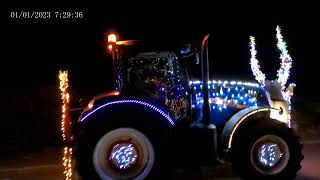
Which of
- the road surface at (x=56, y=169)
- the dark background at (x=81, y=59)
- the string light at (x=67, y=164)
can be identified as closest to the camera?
the string light at (x=67, y=164)

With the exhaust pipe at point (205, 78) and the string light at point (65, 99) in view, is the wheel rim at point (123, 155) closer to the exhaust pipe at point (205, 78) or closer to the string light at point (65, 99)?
the string light at point (65, 99)

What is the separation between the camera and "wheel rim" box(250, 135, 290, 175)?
8.37 metres

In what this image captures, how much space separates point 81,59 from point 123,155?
18357mm

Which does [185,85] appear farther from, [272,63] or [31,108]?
[272,63]

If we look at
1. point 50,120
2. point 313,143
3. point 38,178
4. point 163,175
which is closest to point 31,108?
point 50,120

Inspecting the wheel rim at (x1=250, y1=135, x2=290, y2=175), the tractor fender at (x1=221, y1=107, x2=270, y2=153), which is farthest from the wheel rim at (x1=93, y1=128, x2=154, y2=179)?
the wheel rim at (x1=250, y1=135, x2=290, y2=175)

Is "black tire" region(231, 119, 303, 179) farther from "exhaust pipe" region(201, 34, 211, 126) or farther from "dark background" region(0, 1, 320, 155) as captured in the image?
"dark background" region(0, 1, 320, 155)

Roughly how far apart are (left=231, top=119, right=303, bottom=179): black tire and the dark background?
732cm

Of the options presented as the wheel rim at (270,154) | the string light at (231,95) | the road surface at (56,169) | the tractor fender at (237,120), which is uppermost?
the string light at (231,95)

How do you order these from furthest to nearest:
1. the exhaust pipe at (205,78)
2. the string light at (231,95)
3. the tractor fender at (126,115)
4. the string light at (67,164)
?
the string light at (231,95), the string light at (67,164), the exhaust pipe at (205,78), the tractor fender at (126,115)

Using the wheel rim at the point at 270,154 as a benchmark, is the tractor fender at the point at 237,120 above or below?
above

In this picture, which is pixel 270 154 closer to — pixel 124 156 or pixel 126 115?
pixel 124 156

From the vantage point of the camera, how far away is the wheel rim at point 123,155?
7797 mm

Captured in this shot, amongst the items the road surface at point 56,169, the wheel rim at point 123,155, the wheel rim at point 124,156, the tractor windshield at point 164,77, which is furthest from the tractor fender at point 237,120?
the wheel rim at point 124,156
